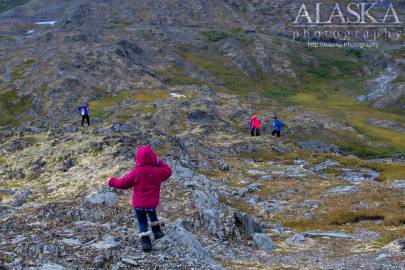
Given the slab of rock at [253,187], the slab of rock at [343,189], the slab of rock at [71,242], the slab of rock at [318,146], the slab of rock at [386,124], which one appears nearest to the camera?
the slab of rock at [71,242]

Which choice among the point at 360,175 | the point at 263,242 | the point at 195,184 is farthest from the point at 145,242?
the point at 360,175

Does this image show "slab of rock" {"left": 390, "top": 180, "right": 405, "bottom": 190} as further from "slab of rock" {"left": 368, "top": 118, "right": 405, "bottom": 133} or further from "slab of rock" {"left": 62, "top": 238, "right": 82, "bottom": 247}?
"slab of rock" {"left": 368, "top": 118, "right": 405, "bottom": 133}

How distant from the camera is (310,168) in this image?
194ft

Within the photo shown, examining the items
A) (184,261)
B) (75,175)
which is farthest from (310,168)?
(184,261)

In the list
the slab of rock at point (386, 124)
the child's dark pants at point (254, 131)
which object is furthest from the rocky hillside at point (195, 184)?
the child's dark pants at point (254, 131)

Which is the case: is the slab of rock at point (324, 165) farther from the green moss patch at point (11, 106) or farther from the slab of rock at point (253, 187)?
the green moss patch at point (11, 106)

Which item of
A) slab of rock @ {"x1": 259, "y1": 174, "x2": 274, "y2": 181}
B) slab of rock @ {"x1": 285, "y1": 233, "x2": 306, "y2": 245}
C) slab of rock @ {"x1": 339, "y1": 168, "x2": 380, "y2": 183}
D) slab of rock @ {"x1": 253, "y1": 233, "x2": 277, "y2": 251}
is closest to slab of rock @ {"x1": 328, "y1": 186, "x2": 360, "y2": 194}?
slab of rock @ {"x1": 339, "y1": 168, "x2": 380, "y2": 183}

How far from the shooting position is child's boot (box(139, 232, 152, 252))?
60.0 ft

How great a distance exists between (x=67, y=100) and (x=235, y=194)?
255 feet

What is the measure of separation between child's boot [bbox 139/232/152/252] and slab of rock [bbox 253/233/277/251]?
323 inches

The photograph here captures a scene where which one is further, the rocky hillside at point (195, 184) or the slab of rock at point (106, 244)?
the rocky hillside at point (195, 184)

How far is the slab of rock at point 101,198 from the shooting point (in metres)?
26.5

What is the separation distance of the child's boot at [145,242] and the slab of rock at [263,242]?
819 cm

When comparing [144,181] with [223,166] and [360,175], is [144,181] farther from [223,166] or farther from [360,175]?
[360,175]
